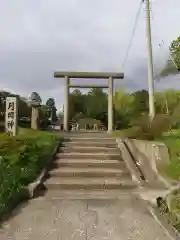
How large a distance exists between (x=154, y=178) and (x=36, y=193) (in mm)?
2863

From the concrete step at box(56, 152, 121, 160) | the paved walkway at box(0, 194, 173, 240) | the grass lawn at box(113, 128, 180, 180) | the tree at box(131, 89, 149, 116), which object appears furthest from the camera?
the tree at box(131, 89, 149, 116)

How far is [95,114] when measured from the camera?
97.1 feet

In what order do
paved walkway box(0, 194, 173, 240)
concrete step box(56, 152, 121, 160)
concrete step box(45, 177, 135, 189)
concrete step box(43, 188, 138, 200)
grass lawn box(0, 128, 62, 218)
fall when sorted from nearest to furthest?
paved walkway box(0, 194, 173, 240), grass lawn box(0, 128, 62, 218), concrete step box(43, 188, 138, 200), concrete step box(45, 177, 135, 189), concrete step box(56, 152, 121, 160)

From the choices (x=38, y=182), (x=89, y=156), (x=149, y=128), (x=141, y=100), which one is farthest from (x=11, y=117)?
(x=141, y=100)

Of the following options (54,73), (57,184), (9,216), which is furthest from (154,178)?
(54,73)

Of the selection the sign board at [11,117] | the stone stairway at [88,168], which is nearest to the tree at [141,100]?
the stone stairway at [88,168]

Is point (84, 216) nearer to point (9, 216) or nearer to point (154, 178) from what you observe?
point (9, 216)

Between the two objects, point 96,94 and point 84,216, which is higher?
Answer: point 96,94

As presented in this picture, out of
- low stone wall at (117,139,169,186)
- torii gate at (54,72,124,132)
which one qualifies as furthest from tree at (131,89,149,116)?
low stone wall at (117,139,169,186)

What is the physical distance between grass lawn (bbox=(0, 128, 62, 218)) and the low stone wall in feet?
8.42

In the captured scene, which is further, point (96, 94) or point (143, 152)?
point (96, 94)

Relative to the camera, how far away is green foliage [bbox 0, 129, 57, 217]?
17.7ft

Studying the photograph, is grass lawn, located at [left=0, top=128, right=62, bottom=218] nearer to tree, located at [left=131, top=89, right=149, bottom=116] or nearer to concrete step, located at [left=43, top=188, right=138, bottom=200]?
concrete step, located at [left=43, top=188, right=138, bottom=200]

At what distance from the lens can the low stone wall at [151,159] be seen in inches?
283
